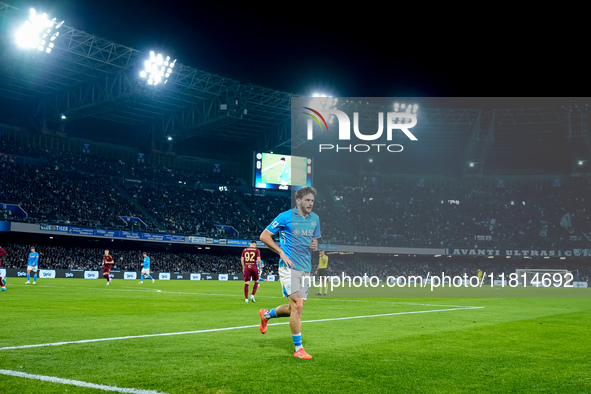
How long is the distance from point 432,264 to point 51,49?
175 ft

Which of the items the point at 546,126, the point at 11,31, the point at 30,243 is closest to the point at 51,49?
the point at 11,31

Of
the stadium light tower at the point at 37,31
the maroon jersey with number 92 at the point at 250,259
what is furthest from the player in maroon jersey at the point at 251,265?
the stadium light tower at the point at 37,31

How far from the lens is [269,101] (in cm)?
5441

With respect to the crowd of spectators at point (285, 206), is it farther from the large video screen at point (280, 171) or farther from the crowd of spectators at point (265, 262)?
the large video screen at point (280, 171)

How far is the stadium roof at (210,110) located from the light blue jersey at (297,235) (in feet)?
120

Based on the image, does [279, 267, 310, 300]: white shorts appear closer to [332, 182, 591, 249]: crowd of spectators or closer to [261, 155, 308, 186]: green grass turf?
[261, 155, 308, 186]: green grass turf

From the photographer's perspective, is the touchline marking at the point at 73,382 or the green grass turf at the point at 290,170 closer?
the touchline marking at the point at 73,382

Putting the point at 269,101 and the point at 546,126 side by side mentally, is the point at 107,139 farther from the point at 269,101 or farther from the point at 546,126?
the point at 546,126

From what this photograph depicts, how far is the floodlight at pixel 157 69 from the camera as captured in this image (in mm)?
43406

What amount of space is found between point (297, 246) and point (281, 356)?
149cm

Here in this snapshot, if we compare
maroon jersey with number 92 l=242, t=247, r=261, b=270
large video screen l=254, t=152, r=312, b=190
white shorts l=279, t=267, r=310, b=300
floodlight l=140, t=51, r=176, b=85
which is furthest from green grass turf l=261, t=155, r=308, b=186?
white shorts l=279, t=267, r=310, b=300

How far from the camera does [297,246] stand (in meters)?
7.66

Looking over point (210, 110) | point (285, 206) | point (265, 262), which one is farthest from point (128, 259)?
point (285, 206)

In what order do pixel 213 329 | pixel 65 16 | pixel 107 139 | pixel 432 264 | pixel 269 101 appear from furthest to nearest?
pixel 432 264 < pixel 107 139 < pixel 269 101 < pixel 65 16 < pixel 213 329
